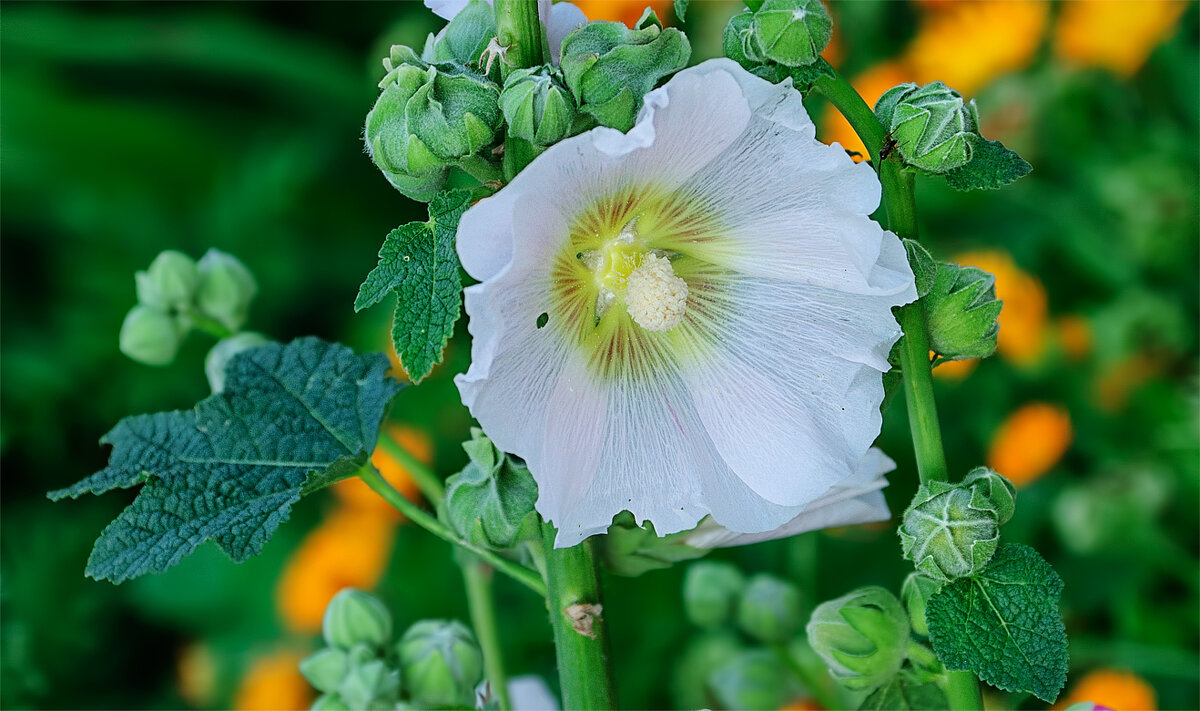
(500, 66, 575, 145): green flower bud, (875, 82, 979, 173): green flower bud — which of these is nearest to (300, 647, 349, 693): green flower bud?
(500, 66, 575, 145): green flower bud

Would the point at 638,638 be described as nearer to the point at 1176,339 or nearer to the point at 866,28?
the point at 1176,339

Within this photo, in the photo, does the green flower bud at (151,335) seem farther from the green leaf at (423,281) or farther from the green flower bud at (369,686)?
the green leaf at (423,281)

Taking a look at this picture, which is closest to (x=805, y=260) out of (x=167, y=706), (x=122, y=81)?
(x=167, y=706)

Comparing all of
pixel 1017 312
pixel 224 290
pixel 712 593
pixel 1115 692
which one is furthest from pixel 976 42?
pixel 224 290

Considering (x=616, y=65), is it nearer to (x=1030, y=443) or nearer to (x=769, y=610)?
(x=769, y=610)

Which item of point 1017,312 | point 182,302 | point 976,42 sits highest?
point 976,42

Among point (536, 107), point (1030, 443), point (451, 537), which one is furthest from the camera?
point (1030, 443)
